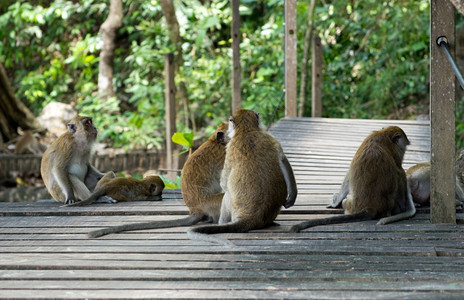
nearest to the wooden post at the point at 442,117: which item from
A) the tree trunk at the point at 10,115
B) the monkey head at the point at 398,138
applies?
the monkey head at the point at 398,138

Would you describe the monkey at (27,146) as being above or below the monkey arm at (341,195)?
below

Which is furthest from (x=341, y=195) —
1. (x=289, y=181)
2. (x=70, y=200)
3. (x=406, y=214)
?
(x=70, y=200)

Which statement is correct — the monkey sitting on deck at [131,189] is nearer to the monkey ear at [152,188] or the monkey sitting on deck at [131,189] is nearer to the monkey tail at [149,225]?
the monkey ear at [152,188]

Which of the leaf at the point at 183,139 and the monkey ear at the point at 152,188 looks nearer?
the monkey ear at the point at 152,188

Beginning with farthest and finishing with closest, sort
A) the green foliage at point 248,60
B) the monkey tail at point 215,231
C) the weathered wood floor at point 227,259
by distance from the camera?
the green foliage at point 248,60 → the monkey tail at point 215,231 → the weathered wood floor at point 227,259

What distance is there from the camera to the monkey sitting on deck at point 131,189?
196 inches

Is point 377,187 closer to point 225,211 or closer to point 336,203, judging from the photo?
point 336,203

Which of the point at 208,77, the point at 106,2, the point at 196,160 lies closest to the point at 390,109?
the point at 208,77

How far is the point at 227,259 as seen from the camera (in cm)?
313

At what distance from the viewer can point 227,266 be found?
3.01 m

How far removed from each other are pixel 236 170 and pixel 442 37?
139cm

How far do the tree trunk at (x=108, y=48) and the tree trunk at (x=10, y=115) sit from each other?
5.20 ft

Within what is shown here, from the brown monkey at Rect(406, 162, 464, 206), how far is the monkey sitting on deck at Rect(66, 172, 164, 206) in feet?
6.09

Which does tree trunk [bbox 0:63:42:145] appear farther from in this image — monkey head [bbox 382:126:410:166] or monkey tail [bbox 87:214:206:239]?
monkey head [bbox 382:126:410:166]
